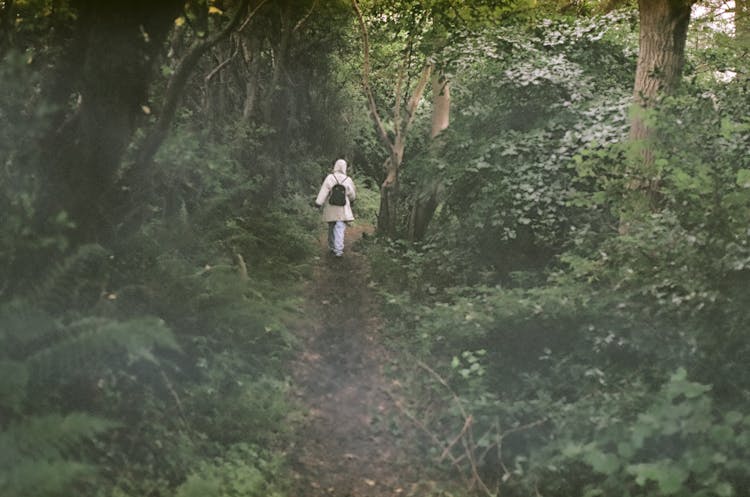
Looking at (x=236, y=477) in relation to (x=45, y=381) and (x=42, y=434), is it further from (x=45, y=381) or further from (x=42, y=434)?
(x=42, y=434)

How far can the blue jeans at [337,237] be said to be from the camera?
14.8 m

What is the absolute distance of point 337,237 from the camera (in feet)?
48.9

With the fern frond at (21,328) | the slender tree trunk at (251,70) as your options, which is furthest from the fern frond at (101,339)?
the slender tree trunk at (251,70)

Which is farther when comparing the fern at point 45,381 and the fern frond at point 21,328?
the fern frond at point 21,328

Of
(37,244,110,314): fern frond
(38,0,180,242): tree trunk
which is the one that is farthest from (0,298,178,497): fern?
(38,0,180,242): tree trunk

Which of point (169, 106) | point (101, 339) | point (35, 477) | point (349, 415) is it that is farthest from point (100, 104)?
point (349, 415)

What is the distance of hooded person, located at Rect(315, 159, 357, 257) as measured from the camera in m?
14.5

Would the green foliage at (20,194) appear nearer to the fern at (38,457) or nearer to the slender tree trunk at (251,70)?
the fern at (38,457)

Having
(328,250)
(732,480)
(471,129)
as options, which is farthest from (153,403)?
(328,250)

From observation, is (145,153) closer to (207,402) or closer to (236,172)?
(207,402)

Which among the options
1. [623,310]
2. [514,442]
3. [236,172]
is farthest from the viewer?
[236,172]

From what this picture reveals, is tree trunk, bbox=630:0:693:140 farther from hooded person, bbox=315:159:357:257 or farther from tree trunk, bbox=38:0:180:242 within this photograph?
hooded person, bbox=315:159:357:257

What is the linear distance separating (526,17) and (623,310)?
8.19 m

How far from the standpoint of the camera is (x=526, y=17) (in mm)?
13219
